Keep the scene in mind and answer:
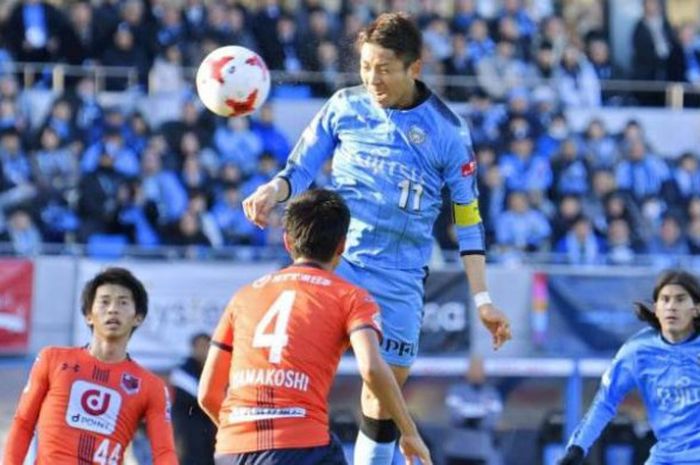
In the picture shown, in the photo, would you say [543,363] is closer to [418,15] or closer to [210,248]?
[210,248]

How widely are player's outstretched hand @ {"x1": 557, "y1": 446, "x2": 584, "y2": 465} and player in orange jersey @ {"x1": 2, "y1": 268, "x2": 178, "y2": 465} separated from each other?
221cm

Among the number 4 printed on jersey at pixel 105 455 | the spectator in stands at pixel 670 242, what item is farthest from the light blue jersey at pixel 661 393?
the spectator in stands at pixel 670 242

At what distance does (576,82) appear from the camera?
2202cm

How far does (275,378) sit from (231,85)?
2.75 metres

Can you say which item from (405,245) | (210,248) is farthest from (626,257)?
(405,245)

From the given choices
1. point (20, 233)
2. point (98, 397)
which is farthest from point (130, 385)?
point (20, 233)

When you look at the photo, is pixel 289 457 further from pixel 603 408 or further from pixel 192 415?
pixel 192 415

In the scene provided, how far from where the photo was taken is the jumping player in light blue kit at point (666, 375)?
9711 mm

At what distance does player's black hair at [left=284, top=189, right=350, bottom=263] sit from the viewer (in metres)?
6.94

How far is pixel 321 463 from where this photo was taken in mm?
6758

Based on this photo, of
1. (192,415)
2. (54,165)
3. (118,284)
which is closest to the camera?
(118,284)

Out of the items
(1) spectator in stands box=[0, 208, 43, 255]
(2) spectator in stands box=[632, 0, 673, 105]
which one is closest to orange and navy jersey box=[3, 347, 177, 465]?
(1) spectator in stands box=[0, 208, 43, 255]

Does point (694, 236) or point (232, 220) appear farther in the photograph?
point (694, 236)

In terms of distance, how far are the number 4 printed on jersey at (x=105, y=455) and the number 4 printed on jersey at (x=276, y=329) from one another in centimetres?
212
